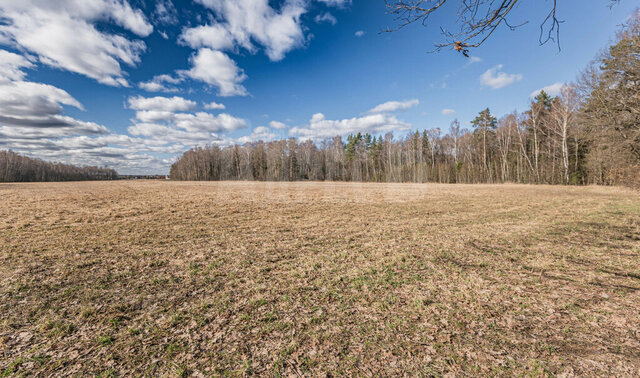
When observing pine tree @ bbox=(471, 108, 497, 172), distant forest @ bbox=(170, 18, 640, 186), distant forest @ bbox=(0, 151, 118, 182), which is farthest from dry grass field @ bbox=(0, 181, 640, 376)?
distant forest @ bbox=(0, 151, 118, 182)

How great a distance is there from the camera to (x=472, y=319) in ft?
11.2

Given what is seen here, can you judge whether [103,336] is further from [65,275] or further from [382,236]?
[382,236]

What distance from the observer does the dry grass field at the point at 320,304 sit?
2662 millimetres

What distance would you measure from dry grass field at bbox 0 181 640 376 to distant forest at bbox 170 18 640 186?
834 centimetres

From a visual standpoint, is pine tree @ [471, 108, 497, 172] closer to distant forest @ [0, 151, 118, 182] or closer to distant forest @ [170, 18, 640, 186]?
distant forest @ [170, 18, 640, 186]

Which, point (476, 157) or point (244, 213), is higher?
point (476, 157)

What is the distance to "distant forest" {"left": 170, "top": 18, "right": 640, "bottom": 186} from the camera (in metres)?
11.4

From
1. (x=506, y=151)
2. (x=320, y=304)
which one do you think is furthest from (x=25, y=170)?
(x=506, y=151)

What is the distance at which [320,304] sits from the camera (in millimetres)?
3863

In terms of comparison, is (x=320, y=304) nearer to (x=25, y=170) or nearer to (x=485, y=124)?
(x=485, y=124)

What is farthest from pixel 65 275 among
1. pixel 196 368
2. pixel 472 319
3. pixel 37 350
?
pixel 472 319

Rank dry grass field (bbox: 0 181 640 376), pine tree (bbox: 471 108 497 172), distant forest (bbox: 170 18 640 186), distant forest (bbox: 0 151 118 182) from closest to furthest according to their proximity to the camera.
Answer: dry grass field (bbox: 0 181 640 376)
distant forest (bbox: 170 18 640 186)
pine tree (bbox: 471 108 497 172)
distant forest (bbox: 0 151 118 182)

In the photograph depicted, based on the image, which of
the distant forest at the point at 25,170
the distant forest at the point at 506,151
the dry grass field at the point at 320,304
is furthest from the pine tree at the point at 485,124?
the distant forest at the point at 25,170

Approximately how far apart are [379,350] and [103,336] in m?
3.55
